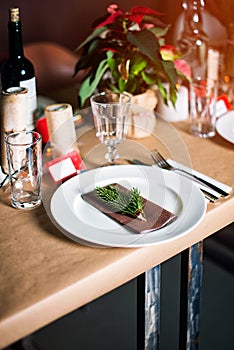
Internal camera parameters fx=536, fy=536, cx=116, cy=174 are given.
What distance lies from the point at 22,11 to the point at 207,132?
197 centimetres

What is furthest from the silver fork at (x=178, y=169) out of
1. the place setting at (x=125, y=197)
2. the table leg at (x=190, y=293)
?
the table leg at (x=190, y=293)

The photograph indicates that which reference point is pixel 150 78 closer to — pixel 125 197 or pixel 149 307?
pixel 125 197

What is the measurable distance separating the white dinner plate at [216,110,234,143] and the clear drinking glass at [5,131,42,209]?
52cm

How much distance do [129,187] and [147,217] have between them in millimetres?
146

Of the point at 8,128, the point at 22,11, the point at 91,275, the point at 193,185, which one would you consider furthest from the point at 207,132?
the point at 22,11

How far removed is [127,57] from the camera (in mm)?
1403

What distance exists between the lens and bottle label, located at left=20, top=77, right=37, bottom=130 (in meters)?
1.29

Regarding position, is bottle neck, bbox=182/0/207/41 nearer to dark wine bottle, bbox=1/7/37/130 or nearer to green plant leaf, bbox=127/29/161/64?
green plant leaf, bbox=127/29/161/64

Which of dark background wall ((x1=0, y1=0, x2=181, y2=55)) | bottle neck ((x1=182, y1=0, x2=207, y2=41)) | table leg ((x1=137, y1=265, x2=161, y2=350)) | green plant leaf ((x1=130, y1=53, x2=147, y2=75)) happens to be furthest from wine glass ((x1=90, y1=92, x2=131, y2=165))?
dark background wall ((x1=0, y1=0, x2=181, y2=55))

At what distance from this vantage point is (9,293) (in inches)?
34.2

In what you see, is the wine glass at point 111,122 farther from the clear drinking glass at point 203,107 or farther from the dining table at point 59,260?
the clear drinking glass at point 203,107

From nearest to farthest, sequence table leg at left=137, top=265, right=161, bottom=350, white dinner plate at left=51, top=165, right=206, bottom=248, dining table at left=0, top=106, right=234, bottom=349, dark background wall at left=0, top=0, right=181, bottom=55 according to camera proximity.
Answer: dining table at left=0, top=106, right=234, bottom=349
white dinner plate at left=51, top=165, right=206, bottom=248
table leg at left=137, top=265, right=161, bottom=350
dark background wall at left=0, top=0, right=181, bottom=55

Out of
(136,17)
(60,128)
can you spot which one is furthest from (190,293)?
(136,17)

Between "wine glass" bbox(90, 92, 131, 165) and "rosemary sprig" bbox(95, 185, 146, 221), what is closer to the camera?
"rosemary sprig" bbox(95, 185, 146, 221)
